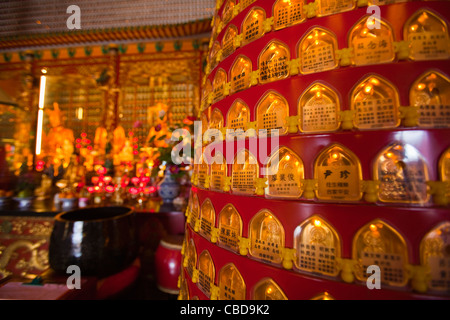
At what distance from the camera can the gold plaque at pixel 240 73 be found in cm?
101

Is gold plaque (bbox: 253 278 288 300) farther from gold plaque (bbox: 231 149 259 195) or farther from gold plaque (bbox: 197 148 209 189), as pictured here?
gold plaque (bbox: 197 148 209 189)

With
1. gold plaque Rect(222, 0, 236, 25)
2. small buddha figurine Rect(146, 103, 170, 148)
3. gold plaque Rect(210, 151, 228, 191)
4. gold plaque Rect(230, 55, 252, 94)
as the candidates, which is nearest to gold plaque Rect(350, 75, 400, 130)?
gold plaque Rect(230, 55, 252, 94)

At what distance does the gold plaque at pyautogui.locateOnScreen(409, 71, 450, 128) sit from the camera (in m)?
0.67

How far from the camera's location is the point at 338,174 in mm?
736

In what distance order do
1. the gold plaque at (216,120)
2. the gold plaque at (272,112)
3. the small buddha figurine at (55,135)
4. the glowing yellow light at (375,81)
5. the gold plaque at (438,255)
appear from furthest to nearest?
the small buddha figurine at (55,135)
the gold plaque at (216,120)
the gold plaque at (272,112)
the glowing yellow light at (375,81)
the gold plaque at (438,255)

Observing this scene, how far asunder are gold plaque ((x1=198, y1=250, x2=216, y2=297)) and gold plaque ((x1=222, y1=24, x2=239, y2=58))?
109 cm

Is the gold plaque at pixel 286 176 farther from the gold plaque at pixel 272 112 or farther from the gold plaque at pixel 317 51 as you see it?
the gold plaque at pixel 317 51

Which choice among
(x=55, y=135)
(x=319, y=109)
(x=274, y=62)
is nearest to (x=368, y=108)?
(x=319, y=109)

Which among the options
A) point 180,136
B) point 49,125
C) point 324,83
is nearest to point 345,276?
point 324,83

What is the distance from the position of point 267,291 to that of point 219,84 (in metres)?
1.04

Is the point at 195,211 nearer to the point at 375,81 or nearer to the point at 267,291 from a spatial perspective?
the point at 267,291

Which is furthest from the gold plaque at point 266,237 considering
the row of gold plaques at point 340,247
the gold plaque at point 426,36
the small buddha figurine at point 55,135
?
the small buddha figurine at point 55,135

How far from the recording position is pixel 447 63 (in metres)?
0.68
